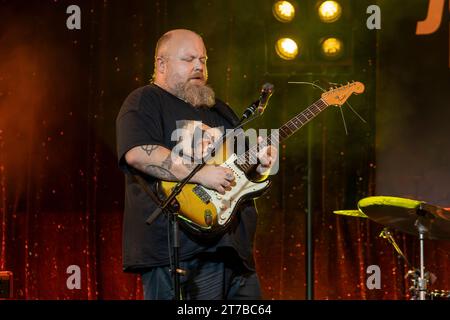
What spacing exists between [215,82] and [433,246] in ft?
6.85

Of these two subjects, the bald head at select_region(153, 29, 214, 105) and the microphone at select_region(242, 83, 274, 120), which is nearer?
the microphone at select_region(242, 83, 274, 120)

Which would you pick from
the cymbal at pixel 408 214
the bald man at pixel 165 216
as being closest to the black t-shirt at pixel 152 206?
the bald man at pixel 165 216

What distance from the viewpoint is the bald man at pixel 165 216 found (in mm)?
3215

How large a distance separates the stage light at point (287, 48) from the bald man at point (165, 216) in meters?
1.81

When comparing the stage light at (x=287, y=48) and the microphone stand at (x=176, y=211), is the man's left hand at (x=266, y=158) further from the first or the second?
the stage light at (x=287, y=48)

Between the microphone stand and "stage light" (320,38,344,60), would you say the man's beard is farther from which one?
"stage light" (320,38,344,60)

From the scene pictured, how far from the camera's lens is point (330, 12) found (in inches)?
205

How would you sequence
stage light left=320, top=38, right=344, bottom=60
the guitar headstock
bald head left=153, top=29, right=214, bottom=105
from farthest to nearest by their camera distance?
stage light left=320, top=38, right=344, bottom=60 < the guitar headstock < bald head left=153, top=29, right=214, bottom=105

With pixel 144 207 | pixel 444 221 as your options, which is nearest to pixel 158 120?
pixel 144 207

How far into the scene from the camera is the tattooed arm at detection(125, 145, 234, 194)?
3.24m

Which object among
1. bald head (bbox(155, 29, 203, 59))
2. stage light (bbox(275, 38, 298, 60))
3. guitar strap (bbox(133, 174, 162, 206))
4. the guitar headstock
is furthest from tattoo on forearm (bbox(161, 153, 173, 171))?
stage light (bbox(275, 38, 298, 60))

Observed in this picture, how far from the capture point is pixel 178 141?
3396mm

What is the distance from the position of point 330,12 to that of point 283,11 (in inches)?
13.0
